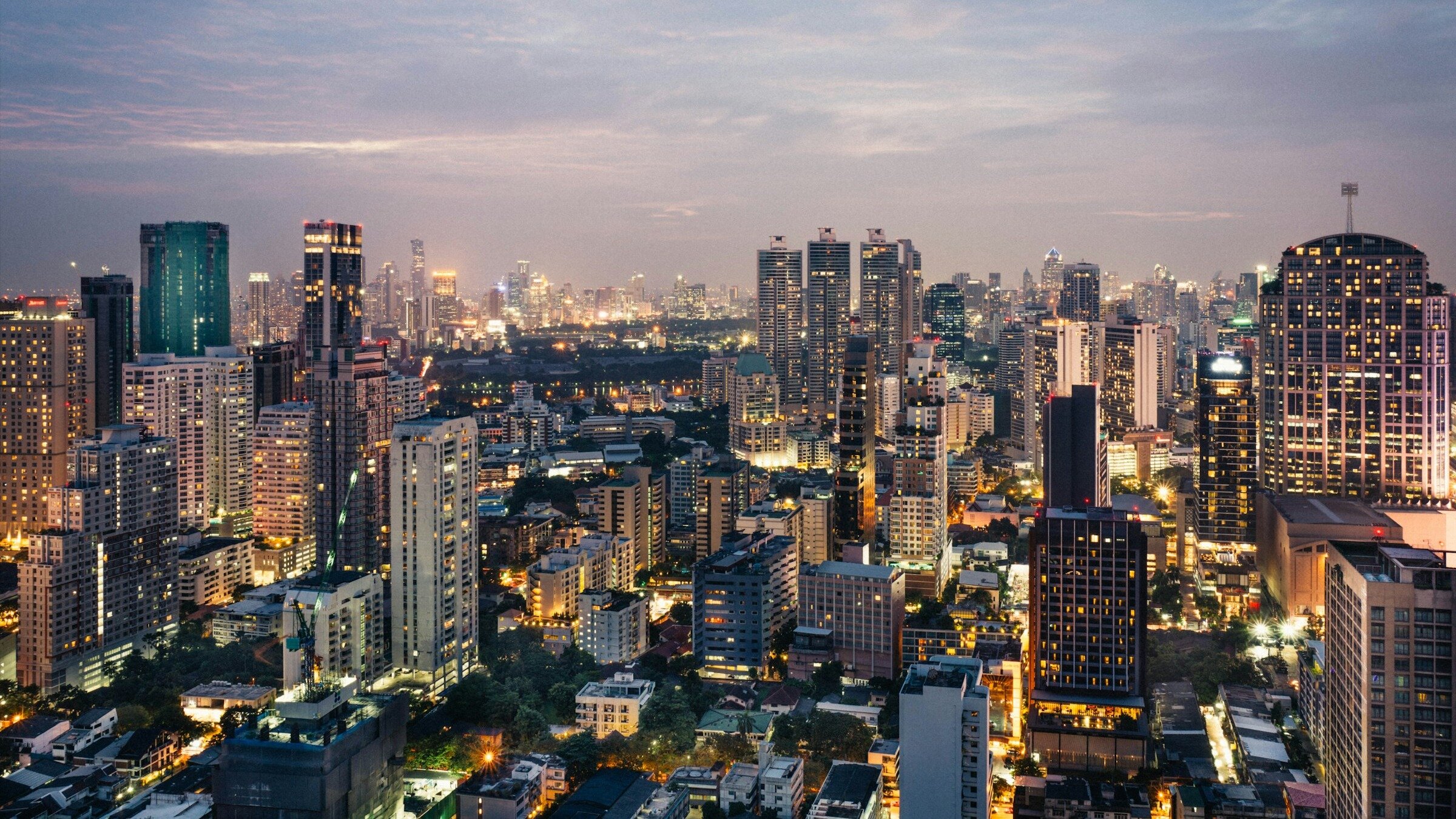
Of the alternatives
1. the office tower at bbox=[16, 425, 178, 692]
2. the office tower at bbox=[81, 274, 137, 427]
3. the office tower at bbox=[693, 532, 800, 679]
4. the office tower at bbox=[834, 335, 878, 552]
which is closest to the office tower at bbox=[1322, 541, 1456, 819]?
the office tower at bbox=[693, 532, 800, 679]

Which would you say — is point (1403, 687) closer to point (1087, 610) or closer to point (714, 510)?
point (1087, 610)

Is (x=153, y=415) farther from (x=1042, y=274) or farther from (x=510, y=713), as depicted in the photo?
(x=1042, y=274)

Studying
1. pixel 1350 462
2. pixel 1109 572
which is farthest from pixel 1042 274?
pixel 1109 572

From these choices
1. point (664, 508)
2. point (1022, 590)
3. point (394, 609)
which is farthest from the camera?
point (664, 508)

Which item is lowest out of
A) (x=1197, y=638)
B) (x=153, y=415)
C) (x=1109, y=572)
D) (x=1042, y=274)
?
(x=1197, y=638)

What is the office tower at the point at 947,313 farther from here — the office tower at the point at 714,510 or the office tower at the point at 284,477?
the office tower at the point at 284,477

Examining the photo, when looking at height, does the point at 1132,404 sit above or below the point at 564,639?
above

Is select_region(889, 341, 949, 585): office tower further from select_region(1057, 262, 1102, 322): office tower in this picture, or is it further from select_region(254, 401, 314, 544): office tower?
select_region(1057, 262, 1102, 322): office tower
